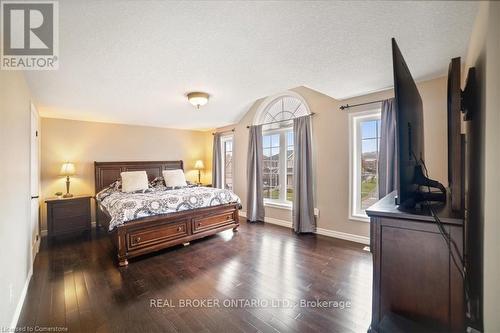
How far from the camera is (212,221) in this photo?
3670 mm

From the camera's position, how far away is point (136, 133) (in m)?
5.12

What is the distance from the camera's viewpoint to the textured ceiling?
1510mm

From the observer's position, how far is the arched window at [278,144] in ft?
13.9

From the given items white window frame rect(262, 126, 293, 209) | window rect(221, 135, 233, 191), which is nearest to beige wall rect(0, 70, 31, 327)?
white window frame rect(262, 126, 293, 209)

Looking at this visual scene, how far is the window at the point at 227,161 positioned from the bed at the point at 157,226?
1.63 m

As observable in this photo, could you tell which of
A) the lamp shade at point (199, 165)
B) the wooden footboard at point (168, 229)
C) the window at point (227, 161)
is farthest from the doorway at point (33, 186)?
the window at point (227, 161)

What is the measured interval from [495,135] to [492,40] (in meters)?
0.47

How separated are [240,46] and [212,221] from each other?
106 inches

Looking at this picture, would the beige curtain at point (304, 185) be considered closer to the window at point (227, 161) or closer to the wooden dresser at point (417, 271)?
the window at point (227, 161)

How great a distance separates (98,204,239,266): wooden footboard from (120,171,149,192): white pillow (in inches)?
41.5

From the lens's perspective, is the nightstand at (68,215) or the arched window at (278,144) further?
the arched window at (278,144)

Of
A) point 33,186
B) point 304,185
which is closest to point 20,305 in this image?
point 33,186

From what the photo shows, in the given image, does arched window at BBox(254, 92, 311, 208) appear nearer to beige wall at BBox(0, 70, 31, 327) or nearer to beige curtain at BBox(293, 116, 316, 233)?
beige curtain at BBox(293, 116, 316, 233)

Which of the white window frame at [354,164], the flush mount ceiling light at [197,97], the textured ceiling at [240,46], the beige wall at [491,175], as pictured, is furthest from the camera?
the white window frame at [354,164]
